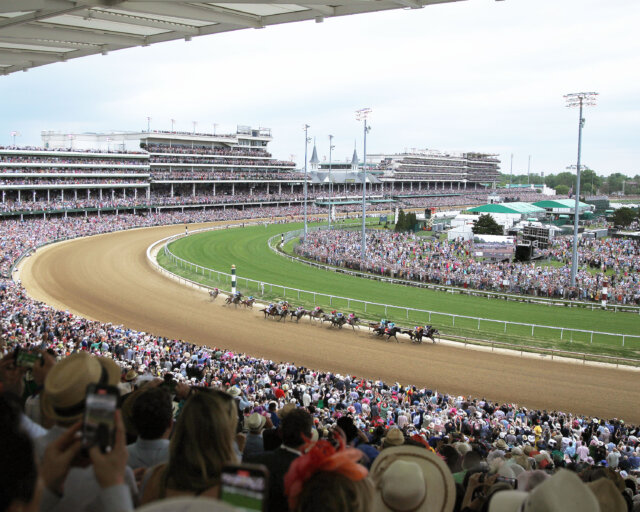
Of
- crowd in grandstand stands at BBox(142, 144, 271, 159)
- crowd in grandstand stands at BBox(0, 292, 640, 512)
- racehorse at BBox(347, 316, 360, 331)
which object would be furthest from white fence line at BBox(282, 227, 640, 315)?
crowd in grandstand stands at BBox(142, 144, 271, 159)

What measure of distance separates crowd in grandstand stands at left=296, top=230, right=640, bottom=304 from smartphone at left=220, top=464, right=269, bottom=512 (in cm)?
2595

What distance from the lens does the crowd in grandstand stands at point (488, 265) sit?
25734 millimetres

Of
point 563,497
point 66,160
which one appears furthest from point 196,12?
point 66,160

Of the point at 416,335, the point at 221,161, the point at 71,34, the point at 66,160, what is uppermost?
the point at 221,161

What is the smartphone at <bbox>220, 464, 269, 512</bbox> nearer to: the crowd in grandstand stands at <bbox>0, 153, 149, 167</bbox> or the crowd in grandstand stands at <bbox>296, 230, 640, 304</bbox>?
the crowd in grandstand stands at <bbox>296, 230, 640, 304</bbox>

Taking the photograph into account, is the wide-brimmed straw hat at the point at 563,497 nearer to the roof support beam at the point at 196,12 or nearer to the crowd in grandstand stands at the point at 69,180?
the roof support beam at the point at 196,12

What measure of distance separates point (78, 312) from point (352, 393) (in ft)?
46.5

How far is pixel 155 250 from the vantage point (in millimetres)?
38125

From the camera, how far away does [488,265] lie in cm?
3016

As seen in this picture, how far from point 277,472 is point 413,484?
68 centimetres

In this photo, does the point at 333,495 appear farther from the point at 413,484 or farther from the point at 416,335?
the point at 416,335

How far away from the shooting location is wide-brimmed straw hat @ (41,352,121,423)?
7.64 feet

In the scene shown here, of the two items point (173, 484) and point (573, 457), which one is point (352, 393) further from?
point (173, 484)

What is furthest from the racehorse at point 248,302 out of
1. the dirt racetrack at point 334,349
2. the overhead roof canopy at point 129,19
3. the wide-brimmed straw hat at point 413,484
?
the wide-brimmed straw hat at point 413,484
